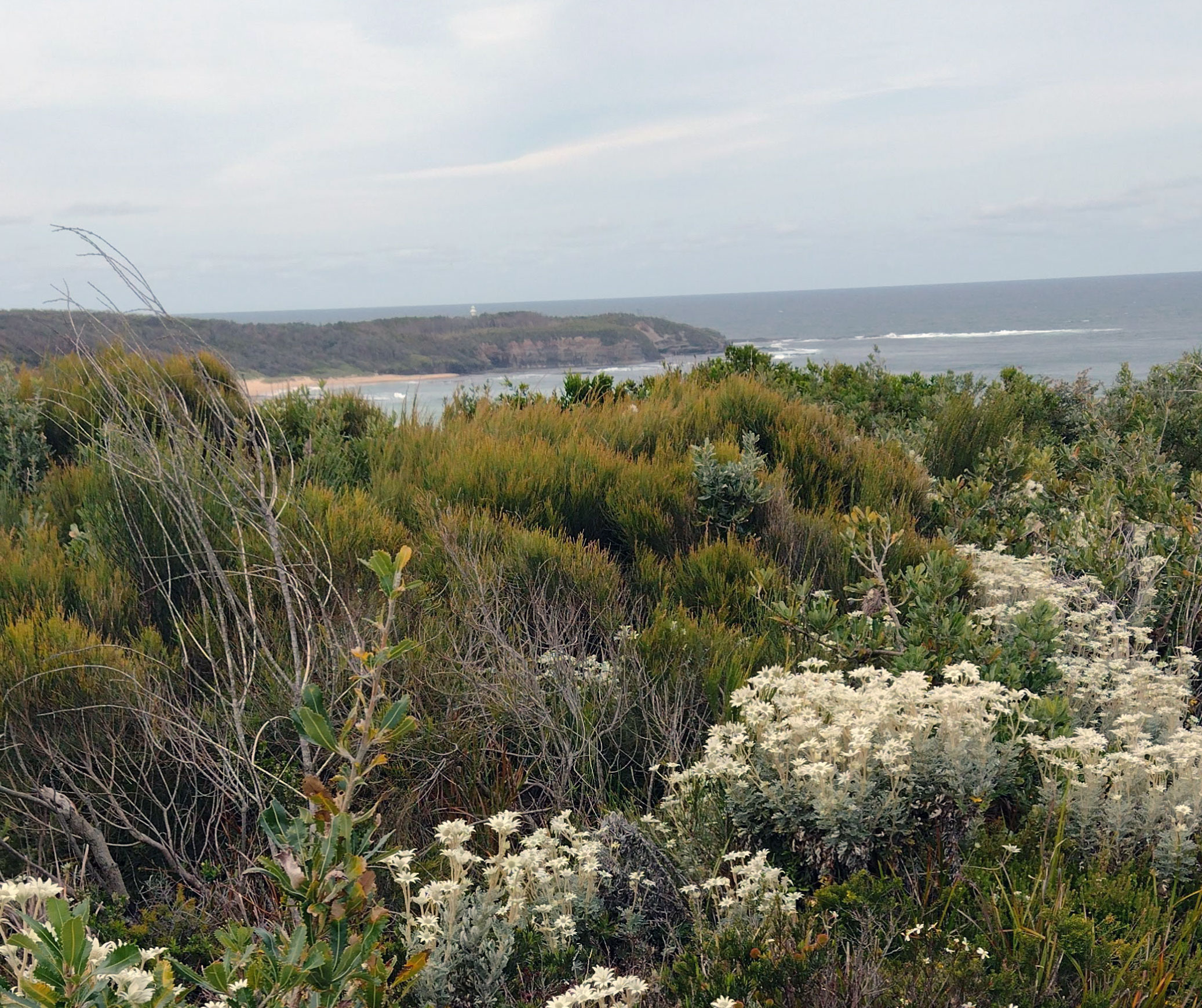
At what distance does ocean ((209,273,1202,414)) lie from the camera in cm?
1388

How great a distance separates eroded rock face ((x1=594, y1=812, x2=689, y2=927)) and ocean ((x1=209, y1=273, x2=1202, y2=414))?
5024 mm

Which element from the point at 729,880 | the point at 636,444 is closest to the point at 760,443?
the point at 636,444

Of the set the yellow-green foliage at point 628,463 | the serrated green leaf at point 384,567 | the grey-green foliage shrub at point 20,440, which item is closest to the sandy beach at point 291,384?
the yellow-green foliage at point 628,463

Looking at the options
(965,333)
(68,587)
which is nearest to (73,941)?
(68,587)

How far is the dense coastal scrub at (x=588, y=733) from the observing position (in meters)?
1.99

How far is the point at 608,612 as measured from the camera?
403 cm

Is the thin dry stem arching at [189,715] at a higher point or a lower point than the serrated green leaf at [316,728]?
lower

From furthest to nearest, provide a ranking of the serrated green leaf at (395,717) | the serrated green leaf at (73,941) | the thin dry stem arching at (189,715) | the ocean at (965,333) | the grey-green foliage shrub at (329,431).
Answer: the ocean at (965,333) → the grey-green foliage shrub at (329,431) → the thin dry stem arching at (189,715) → the serrated green leaf at (395,717) → the serrated green leaf at (73,941)

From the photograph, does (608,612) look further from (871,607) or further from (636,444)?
(636,444)

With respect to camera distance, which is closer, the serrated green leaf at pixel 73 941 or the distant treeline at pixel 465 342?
the serrated green leaf at pixel 73 941

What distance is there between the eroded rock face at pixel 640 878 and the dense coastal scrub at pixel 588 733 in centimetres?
2

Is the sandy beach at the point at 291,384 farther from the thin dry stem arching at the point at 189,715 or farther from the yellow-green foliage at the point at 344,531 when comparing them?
the thin dry stem arching at the point at 189,715

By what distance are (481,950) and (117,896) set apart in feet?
3.95

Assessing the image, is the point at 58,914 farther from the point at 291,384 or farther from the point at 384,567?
the point at 291,384
